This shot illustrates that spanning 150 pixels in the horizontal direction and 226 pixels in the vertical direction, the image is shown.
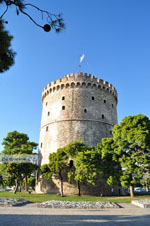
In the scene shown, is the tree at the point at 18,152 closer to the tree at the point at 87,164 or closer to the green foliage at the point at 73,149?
the green foliage at the point at 73,149

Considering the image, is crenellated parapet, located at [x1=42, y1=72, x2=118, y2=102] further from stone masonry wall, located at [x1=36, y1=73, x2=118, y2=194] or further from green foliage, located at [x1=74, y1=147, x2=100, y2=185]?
green foliage, located at [x1=74, y1=147, x2=100, y2=185]

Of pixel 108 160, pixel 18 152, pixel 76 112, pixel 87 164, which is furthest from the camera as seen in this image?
pixel 76 112

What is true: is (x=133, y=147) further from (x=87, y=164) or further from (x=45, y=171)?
(x=45, y=171)

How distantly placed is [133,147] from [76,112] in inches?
422

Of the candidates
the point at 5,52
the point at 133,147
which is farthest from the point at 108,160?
the point at 5,52

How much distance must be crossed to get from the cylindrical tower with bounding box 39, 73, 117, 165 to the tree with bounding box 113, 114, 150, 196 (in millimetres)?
6832

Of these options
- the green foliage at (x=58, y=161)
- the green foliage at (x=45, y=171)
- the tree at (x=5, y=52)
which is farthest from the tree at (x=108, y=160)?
the tree at (x=5, y=52)

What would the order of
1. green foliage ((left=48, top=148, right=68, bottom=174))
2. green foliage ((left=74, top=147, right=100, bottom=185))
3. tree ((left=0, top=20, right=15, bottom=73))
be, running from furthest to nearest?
green foliage ((left=48, top=148, right=68, bottom=174)) < green foliage ((left=74, top=147, right=100, bottom=185)) < tree ((left=0, top=20, right=15, bottom=73))

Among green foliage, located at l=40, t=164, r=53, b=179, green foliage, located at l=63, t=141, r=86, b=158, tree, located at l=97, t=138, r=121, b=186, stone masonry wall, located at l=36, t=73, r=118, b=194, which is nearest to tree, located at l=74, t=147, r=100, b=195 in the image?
tree, located at l=97, t=138, r=121, b=186

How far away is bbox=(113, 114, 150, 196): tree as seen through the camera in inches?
629

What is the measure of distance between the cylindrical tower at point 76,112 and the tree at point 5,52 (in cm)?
1987

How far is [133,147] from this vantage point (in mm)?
16984

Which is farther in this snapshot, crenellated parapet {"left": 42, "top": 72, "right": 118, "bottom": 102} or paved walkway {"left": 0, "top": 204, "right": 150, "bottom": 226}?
crenellated parapet {"left": 42, "top": 72, "right": 118, "bottom": 102}

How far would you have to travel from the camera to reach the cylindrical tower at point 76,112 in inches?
960
